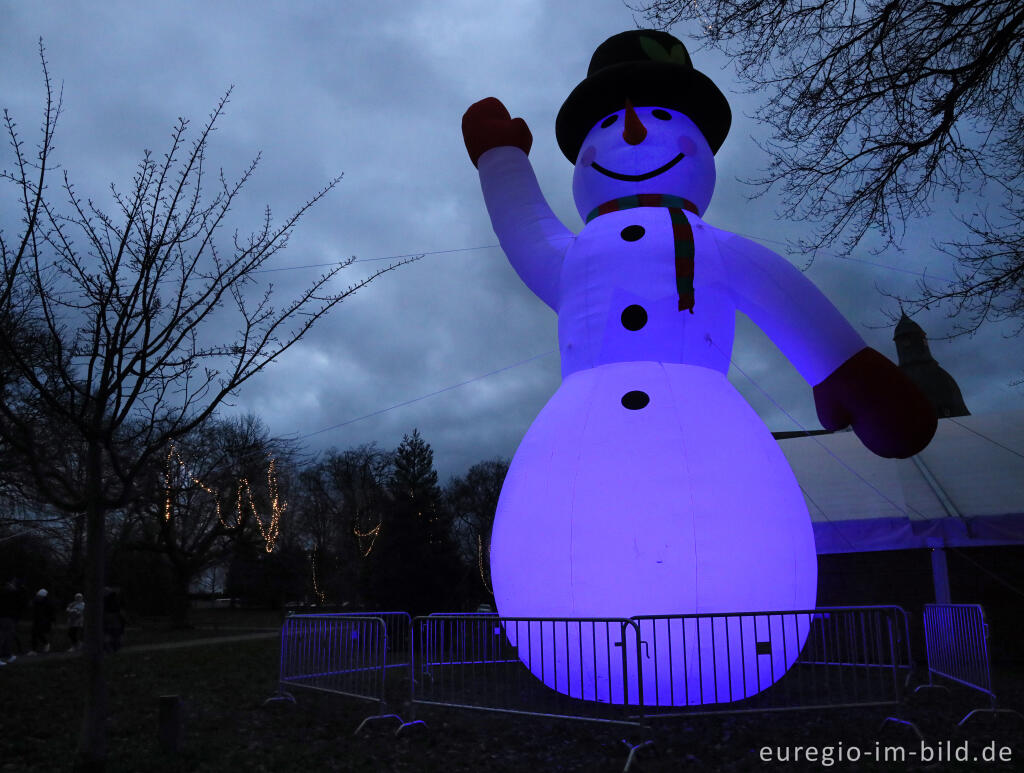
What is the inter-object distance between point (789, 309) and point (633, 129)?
2514mm

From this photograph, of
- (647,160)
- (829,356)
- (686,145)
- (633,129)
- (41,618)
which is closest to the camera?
(829,356)

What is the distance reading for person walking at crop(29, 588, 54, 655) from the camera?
15.5 meters

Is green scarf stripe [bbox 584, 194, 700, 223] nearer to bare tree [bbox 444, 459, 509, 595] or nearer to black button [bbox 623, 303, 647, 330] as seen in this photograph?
black button [bbox 623, 303, 647, 330]

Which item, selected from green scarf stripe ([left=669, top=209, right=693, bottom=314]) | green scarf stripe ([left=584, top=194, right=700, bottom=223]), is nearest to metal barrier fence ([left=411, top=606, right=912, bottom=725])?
green scarf stripe ([left=669, top=209, right=693, bottom=314])

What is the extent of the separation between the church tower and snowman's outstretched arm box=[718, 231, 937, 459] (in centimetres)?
4750

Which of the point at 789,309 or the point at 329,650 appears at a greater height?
the point at 789,309

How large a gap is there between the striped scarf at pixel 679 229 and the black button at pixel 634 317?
1.25 ft

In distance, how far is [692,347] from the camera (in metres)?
7.90

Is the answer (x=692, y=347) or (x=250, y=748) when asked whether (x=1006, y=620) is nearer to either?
(x=692, y=347)

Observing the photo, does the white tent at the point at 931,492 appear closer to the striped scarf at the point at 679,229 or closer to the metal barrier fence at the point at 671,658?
the metal barrier fence at the point at 671,658

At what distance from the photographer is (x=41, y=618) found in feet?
51.2

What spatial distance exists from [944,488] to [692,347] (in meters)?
6.58

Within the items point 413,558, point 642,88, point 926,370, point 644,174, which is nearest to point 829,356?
point 644,174

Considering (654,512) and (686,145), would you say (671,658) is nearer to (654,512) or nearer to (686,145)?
(654,512)
